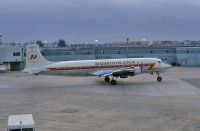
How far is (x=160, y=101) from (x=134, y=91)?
26.6 feet

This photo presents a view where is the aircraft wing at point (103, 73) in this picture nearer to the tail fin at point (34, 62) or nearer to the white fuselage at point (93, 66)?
the white fuselage at point (93, 66)

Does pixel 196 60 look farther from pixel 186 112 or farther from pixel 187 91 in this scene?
pixel 186 112

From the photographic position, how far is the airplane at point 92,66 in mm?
50344

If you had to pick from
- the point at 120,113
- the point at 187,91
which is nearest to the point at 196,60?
the point at 187,91

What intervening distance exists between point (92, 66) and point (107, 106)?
18422 millimetres

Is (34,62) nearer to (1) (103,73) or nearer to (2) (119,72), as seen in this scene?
(1) (103,73)

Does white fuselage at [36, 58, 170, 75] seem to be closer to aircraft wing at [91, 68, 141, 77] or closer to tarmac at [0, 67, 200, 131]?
aircraft wing at [91, 68, 141, 77]

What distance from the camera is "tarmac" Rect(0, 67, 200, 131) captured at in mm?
25922

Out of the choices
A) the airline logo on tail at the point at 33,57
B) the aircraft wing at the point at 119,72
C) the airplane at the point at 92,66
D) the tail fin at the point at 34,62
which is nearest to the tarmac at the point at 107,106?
the aircraft wing at the point at 119,72

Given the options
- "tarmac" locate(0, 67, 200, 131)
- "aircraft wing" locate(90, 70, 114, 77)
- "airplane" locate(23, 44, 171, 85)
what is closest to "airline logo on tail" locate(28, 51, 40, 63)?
"airplane" locate(23, 44, 171, 85)

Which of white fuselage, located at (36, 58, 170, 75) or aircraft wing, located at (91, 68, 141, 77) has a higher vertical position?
white fuselage, located at (36, 58, 170, 75)

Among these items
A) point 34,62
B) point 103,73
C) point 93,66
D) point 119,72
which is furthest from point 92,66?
point 34,62

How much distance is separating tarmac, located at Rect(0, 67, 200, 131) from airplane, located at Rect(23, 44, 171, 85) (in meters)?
1.57

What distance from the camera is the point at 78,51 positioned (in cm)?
9862
